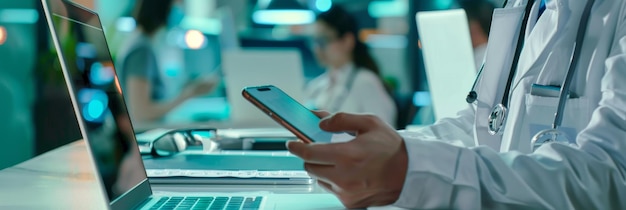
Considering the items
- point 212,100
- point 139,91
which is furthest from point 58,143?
point 212,100

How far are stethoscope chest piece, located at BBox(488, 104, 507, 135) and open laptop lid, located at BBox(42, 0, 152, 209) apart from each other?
655mm

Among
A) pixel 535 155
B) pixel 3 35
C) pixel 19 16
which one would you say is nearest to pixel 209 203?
pixel 535 155

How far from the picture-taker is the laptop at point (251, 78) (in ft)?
8.63

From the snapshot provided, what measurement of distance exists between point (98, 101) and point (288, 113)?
28 cm

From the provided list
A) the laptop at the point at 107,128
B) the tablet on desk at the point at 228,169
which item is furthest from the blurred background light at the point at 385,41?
the laptop at the point at 107,128

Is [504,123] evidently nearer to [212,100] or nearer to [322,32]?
[322,32]

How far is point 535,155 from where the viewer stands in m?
0.91

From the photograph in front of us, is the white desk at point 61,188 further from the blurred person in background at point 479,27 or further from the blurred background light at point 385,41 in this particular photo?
the blurred background light at point 385,41

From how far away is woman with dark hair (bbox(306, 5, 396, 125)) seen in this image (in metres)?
4.29

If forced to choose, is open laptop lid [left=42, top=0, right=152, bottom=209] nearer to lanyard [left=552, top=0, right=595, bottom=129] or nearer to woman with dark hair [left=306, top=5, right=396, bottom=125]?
lanyard [left=552, top=0, right=595, bottom=129]

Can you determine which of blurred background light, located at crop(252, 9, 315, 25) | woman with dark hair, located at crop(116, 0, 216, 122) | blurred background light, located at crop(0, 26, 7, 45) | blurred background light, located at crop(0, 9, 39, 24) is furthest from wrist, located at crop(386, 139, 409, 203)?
blurred background light, located at crop(252, 9, 315, 25)

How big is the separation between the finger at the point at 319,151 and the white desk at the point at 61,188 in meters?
0.25

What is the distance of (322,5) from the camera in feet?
21.3

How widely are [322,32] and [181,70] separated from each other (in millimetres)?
2200
